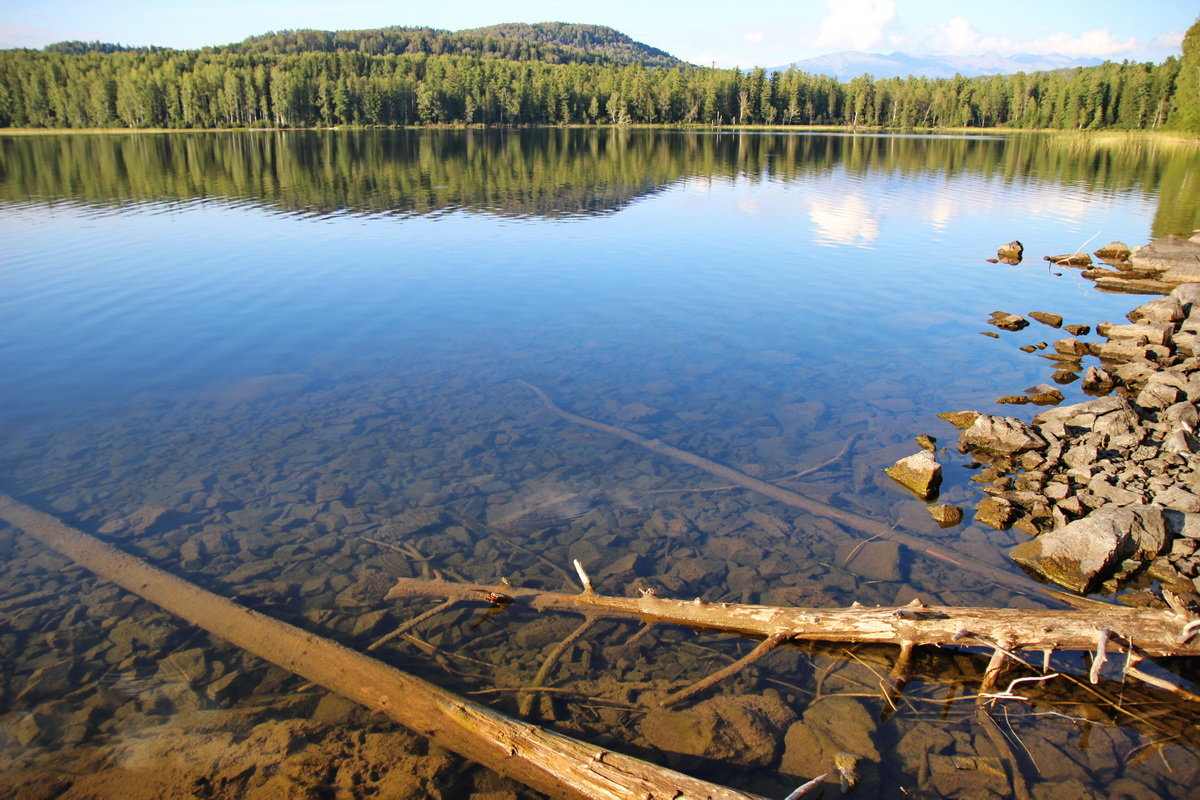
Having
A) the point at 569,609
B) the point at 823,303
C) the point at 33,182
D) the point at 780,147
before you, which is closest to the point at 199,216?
the point at 33,182

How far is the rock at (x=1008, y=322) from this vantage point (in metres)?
23.0

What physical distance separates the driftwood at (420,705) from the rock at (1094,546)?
7.08 meters

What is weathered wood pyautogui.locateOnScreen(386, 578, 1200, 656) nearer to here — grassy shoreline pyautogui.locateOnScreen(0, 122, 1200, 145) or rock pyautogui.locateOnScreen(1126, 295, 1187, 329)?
rock pyautogui.locateOnScreen(1126, 295, 1187, 329)

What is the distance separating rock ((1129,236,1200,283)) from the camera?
28.9m

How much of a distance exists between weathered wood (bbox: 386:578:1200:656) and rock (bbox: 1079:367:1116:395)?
447 inches

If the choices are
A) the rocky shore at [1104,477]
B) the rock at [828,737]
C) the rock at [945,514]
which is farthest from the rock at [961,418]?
the rock at [828,737]

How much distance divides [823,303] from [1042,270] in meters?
13.5

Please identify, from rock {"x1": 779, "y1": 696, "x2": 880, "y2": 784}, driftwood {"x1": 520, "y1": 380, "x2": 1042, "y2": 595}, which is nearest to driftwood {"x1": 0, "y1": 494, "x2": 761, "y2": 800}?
rock {"x1": 779, "y1": 696, "x2": 880, "y2": 784}

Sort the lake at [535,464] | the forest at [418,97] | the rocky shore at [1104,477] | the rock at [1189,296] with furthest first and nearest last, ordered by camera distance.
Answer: the forest at [418,97] → the rock at [1189,296] → the rocky shore at [1104,477] → the lake at [535,464]

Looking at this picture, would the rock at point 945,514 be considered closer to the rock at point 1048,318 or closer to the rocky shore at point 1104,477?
A: the rocky shore at point 1104,477

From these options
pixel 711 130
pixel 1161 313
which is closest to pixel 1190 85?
pixel 711 130

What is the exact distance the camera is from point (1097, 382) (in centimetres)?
1816

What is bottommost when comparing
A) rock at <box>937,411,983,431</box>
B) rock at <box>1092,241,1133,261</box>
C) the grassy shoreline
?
rock at <box>937,411,983,431</box>

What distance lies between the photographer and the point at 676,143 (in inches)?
4980
